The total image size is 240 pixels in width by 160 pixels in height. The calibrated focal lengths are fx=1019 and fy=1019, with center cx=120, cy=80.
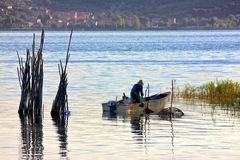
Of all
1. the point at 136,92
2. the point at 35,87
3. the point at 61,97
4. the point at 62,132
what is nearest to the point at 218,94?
the point at 136,92

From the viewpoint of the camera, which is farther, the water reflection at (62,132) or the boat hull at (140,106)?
the boat hull at (140,106)

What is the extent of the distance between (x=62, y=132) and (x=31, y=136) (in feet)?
6.12

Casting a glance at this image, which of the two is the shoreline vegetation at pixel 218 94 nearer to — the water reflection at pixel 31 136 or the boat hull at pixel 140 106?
the boat hull at pixel 140 106

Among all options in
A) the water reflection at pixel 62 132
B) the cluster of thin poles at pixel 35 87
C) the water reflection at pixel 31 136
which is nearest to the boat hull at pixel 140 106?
the cluster of thin poles at pixel 35 87

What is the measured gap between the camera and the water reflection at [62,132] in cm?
3562

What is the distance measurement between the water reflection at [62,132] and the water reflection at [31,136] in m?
0.71

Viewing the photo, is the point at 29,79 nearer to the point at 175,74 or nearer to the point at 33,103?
the point at 33,103

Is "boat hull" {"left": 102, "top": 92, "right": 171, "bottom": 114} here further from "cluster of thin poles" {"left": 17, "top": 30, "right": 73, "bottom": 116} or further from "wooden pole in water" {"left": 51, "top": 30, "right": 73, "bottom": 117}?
"cluster of thin poles" {"left": 17, "top": 30, "right": 73, "bottom": 116}

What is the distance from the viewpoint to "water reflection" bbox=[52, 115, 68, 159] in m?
35.6

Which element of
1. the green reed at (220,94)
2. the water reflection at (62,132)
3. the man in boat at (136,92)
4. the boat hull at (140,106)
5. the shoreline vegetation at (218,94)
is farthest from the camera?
the green reed at (220,94)

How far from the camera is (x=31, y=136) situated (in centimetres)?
4047

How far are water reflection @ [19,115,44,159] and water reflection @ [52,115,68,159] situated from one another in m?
0.71

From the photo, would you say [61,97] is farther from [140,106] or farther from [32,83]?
[140,106]

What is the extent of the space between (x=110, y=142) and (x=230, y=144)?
4476 mm
